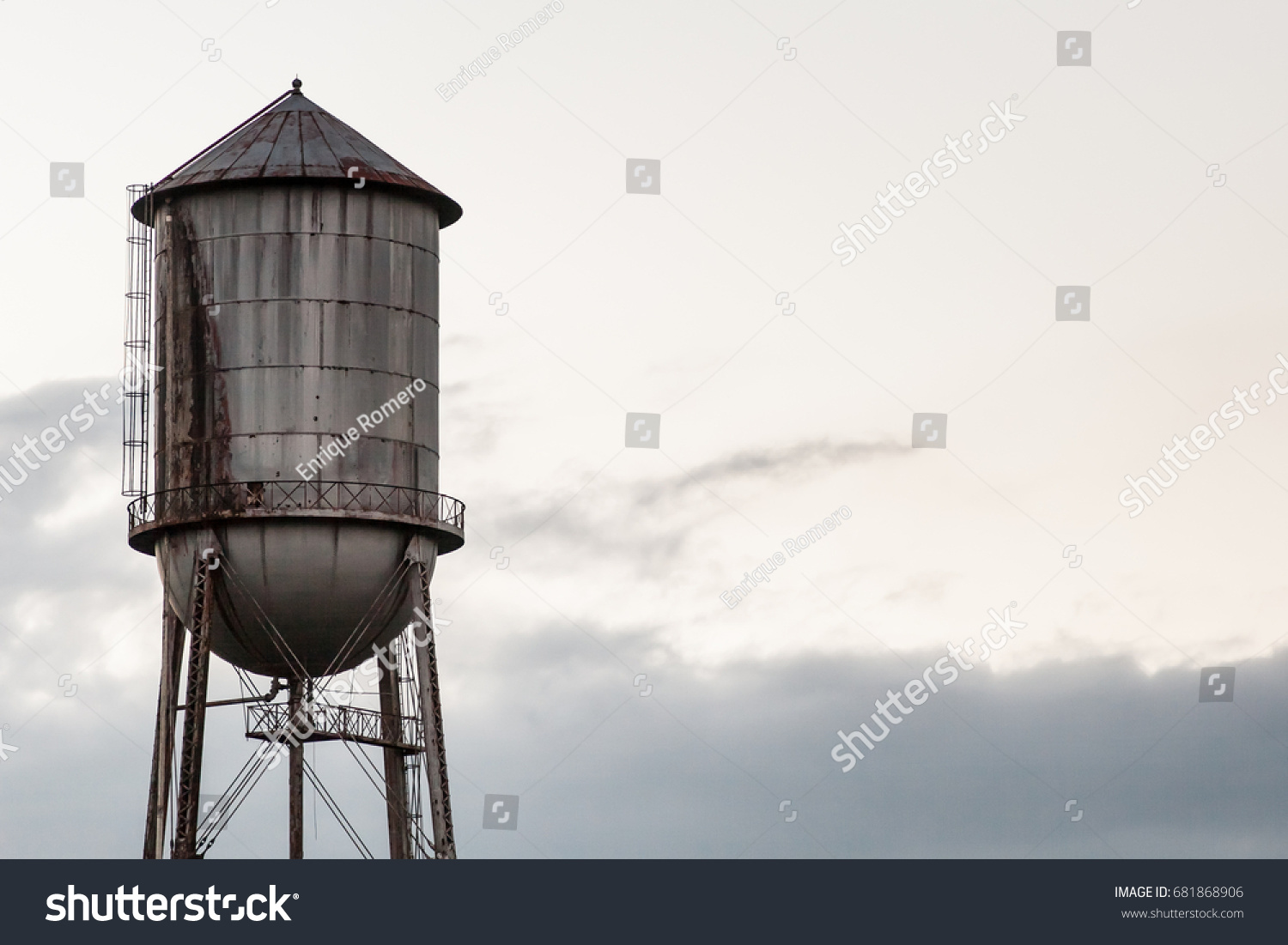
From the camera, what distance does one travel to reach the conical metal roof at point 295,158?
49.6 meters

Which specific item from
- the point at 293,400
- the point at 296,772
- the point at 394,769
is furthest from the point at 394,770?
the point at 293,400

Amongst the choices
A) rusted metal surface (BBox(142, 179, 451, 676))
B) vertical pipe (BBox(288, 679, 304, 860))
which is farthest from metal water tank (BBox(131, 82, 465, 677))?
vertical pipe (BBox(288, 679, 304, 860))

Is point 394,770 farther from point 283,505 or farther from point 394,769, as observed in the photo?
point 283,505

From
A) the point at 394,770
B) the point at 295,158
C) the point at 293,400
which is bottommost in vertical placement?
the point at 394,770

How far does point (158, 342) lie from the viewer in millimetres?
50125

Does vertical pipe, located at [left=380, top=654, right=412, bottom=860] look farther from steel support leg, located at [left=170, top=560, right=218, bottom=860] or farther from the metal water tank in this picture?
steel support leg, located at [left=170, top=560, right=218, bottom=860]

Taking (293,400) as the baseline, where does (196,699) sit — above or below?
below

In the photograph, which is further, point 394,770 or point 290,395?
point 394,770

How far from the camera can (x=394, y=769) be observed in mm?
50562

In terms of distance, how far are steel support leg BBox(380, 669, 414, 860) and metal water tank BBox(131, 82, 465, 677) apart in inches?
40.5

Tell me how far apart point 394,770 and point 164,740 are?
4.40 meters

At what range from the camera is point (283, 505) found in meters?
48.3

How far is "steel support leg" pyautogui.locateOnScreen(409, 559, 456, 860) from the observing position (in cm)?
4903
